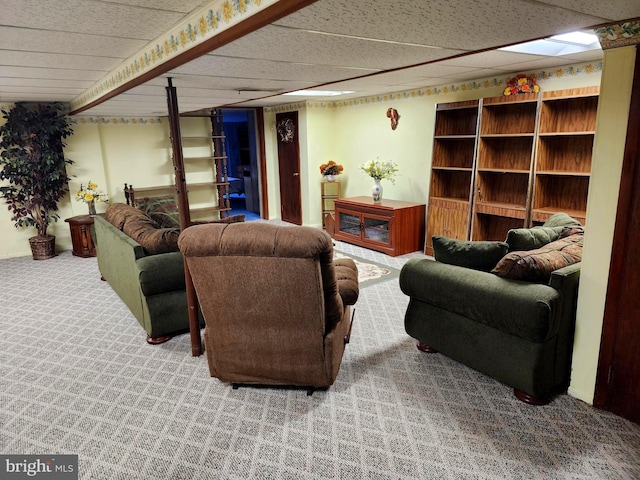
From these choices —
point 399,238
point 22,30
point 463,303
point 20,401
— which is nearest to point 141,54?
point 22,30

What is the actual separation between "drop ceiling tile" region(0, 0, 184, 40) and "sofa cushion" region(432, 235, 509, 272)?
2018mm

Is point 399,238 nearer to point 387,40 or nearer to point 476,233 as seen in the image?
point 476,233

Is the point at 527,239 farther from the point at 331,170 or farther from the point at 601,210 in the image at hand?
the point at 331,170

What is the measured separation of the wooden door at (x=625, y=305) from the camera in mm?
1979

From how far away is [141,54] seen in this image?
8.50ft

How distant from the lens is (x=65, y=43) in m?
2.27

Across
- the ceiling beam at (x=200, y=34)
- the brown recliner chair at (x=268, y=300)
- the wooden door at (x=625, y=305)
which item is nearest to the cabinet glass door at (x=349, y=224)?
the brown recliner chair at (x=268, y=300)

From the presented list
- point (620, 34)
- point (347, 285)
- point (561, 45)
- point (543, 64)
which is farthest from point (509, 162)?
point (347, 285)

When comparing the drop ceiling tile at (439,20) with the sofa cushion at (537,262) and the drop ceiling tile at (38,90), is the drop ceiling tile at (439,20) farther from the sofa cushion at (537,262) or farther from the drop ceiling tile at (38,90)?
the drop ceiling tile at (38,90)

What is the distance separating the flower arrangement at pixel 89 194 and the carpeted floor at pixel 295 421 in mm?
2957

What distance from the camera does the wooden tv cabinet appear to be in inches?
204

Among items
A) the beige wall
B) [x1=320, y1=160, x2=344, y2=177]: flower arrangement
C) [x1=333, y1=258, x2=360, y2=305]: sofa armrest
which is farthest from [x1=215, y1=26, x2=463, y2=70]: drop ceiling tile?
[x1=320, y1=160, x2=344, y2=177]: flower arrangement

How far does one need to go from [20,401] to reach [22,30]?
6.70 feet

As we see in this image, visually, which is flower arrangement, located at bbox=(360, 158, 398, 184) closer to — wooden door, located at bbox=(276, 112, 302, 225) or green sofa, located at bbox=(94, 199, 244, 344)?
wooden door, located at bbox=(276, 112, 302, 225)
